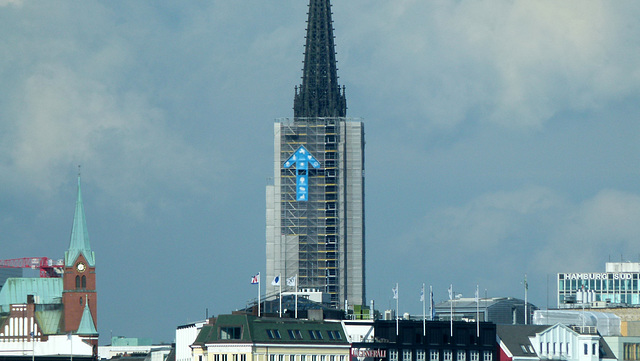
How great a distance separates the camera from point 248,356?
197 meters

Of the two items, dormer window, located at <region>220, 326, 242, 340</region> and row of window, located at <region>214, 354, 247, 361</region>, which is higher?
dormer window, located at <region>220, 326, 242, 340</region>

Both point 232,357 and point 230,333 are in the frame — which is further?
point 230,333

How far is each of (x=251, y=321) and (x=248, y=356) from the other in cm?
453

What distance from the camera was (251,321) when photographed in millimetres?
199250

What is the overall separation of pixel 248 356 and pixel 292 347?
19.3 feet

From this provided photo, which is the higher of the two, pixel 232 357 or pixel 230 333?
pixel 230 333

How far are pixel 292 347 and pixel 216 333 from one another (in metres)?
8.74

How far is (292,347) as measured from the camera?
656 ft

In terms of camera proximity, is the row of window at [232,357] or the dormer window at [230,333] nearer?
the row of window at [232,357]

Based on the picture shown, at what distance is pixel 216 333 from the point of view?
199625 mm

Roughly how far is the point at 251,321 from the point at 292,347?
5.54 meters

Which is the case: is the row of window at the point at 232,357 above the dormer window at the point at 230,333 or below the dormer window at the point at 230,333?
below

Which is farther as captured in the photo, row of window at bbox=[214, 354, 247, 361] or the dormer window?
the dormer window
